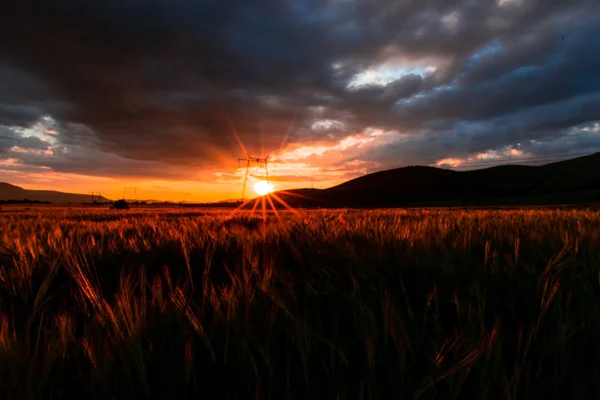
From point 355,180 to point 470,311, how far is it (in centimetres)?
15845

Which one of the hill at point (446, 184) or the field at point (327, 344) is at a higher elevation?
the hill at point (446, 184)

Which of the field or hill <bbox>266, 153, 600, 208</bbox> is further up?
hill <bbox>266, 153, 600, 208</bbox>

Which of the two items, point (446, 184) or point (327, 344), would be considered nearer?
point (327, 344)

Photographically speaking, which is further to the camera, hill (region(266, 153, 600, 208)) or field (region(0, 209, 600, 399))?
hill (region(266, 153, 600, 208))

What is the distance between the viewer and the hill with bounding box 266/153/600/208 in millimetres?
112062

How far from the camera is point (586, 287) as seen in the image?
154 cm

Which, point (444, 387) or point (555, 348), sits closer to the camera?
point (444, 387)

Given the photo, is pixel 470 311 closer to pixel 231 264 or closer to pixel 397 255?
pixel 397 255

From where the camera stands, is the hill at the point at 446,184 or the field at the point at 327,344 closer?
the field at the point at 327,344

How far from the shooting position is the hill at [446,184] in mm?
112062

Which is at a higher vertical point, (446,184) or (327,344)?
(446,184)

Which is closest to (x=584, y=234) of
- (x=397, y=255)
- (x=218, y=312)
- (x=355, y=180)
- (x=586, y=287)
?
(x=586, y=287)

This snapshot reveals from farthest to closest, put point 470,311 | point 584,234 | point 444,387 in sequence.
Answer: point 584,234
point 470,311
point 444,387

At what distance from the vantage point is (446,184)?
443 feet
